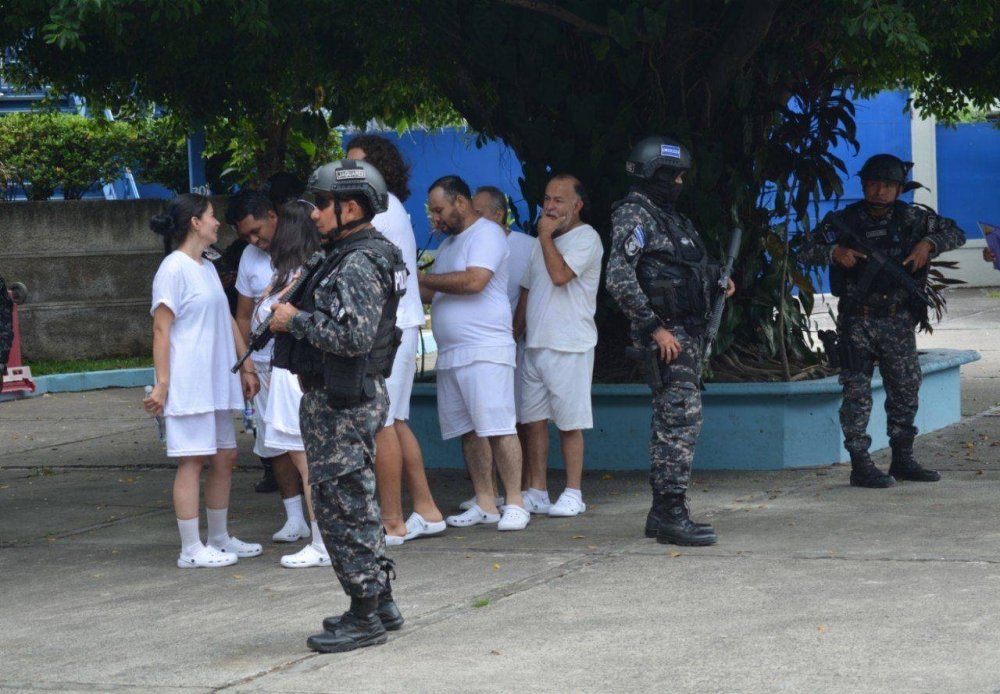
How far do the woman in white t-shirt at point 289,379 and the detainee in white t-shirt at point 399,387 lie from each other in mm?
360

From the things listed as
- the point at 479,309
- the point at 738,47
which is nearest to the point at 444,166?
the point at 738,47

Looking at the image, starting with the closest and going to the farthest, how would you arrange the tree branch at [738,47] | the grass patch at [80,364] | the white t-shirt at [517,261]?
1. the white t-shirt at [517,261]
2. the tree branch at [738,47]
3. the grass patch at [80,364]

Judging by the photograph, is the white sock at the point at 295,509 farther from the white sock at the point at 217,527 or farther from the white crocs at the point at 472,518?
the white crocs at the point at 472,518

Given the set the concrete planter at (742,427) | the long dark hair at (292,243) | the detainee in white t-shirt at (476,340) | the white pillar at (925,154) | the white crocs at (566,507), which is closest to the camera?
the long dark hair at (292,243)

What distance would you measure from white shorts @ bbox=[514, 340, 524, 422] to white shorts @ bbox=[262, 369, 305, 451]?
1.32 metres

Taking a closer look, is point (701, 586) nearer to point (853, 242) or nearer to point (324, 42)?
point (853, 242)

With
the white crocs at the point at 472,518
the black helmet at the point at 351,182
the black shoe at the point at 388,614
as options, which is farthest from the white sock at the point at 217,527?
the black helmet at the point at 351,182

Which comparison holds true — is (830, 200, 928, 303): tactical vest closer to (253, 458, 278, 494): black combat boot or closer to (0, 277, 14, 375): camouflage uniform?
(253, 458, 278, 494): black combat boot

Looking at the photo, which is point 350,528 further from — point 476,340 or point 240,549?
point 476,340

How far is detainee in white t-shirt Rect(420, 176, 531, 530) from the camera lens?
712 cm

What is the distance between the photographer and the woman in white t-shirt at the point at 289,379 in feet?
20.8

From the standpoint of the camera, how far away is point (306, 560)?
652 cm

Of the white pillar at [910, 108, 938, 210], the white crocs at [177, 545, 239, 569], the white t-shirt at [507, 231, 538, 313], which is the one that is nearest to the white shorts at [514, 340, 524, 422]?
the white t-shirt at [507, 231, 538, 313]

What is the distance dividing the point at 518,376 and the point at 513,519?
35.4 inches
